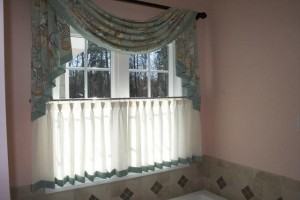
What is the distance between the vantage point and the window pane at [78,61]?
189 centimetres

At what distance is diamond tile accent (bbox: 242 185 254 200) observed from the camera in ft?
6.66

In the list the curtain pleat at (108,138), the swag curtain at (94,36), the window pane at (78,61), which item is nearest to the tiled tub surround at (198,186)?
the curtain pleat at (108,138)

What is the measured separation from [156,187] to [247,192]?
75 cm

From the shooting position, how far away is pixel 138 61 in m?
2.15

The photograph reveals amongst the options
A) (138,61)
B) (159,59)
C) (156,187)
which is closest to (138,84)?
(138,61)

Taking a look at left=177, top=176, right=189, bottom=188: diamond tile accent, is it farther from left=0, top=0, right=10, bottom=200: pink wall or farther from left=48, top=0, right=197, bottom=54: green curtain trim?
left=0, top=0, right=10, bottom=200: pink wall

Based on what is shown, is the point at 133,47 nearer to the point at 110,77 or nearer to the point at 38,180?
the point at 110,77

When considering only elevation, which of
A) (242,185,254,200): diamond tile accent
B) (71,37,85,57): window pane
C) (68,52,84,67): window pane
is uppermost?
(71,37,85,57): window pane

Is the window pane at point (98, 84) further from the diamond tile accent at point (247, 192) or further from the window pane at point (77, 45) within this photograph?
the diamond tile accent at point (247, 192)

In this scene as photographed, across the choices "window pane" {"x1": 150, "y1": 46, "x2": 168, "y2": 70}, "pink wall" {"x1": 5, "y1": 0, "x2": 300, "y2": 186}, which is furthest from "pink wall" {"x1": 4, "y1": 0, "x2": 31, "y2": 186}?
"window pane" {"x1": 150, "y1": 46, "x2": 168, "y2": 70}

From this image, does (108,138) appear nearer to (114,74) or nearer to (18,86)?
(114,74)

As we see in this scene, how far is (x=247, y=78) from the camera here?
2053mm

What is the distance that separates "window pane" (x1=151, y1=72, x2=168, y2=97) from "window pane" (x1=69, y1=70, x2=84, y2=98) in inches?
24.4

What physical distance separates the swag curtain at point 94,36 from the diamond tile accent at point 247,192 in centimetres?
80
